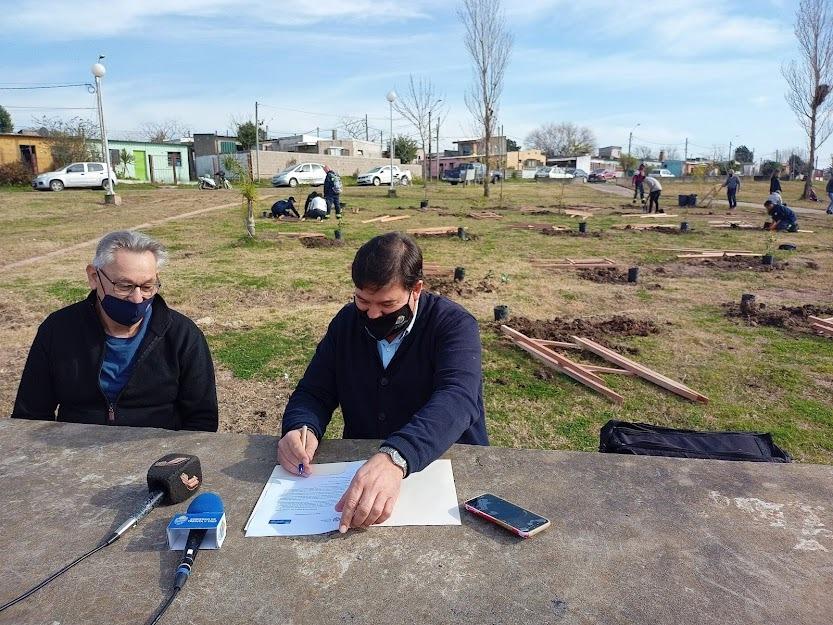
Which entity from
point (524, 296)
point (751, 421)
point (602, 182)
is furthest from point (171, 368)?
point (602, 182)

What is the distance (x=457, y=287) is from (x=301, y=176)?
23333 mm

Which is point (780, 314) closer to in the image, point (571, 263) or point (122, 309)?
point (571, 263)

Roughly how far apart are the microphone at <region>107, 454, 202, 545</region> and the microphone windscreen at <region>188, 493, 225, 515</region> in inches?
7.3

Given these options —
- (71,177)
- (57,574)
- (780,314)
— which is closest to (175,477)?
(57,574)

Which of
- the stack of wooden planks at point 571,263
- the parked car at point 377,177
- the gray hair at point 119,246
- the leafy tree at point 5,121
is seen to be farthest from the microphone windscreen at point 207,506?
the leafy tree at point 5,121

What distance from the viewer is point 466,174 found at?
129 ft

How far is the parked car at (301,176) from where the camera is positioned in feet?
98.5

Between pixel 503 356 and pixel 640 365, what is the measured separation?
1.28 metres

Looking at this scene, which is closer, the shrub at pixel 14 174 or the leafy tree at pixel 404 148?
the shrub at pixel 14 174

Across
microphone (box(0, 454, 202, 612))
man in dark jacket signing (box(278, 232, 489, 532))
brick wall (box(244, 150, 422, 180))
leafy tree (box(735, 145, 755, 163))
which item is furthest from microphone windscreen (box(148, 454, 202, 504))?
leafy tree (box(735, 145, 755, 163))

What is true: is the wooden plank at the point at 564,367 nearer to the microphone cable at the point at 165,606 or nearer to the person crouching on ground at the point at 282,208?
the microphone cable at the point at 165,606

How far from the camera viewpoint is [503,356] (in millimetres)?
5980

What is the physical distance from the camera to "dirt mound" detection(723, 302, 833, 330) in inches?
279

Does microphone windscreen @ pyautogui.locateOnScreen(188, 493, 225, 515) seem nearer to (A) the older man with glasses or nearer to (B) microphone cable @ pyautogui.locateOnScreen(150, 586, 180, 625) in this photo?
(B) microphone cable @ pyautogui.locateOnScreen(150, 586, 180, 625)
